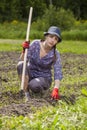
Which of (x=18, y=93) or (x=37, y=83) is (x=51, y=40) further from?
(x=18, y=93)

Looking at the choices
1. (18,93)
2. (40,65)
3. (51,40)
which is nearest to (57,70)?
(40,65)

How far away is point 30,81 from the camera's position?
849 cm

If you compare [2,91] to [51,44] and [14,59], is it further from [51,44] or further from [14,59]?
[14,59]

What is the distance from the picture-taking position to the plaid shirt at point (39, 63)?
834cm

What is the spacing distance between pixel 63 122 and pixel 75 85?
17.0 ft

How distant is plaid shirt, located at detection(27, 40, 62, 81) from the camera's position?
27.3 ft

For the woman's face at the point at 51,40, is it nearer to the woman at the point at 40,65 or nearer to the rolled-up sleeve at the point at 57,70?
the woman at the point at 40,65

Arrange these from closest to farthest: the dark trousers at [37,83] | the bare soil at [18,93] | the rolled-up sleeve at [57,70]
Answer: the bare soil at [18,93]
the rolled-up sleeve at [57,70]
the dark trousers at [37,83]

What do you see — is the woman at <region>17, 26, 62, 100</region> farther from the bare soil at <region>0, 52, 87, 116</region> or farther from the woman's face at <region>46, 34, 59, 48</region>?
the bare soil at <region>0, 52, 87, 116</region>

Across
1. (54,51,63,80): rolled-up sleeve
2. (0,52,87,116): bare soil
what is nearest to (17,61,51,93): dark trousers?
(0,52,87,116): bare soil

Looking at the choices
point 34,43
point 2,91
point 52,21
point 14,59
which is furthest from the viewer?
point 52,21

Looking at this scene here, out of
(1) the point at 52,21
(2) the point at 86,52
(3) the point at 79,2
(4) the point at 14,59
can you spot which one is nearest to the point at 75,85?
(4) the point at 14,59

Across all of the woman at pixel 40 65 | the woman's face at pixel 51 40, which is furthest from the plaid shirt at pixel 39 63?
the woman's face at pixel 51 40

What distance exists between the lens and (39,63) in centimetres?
845
